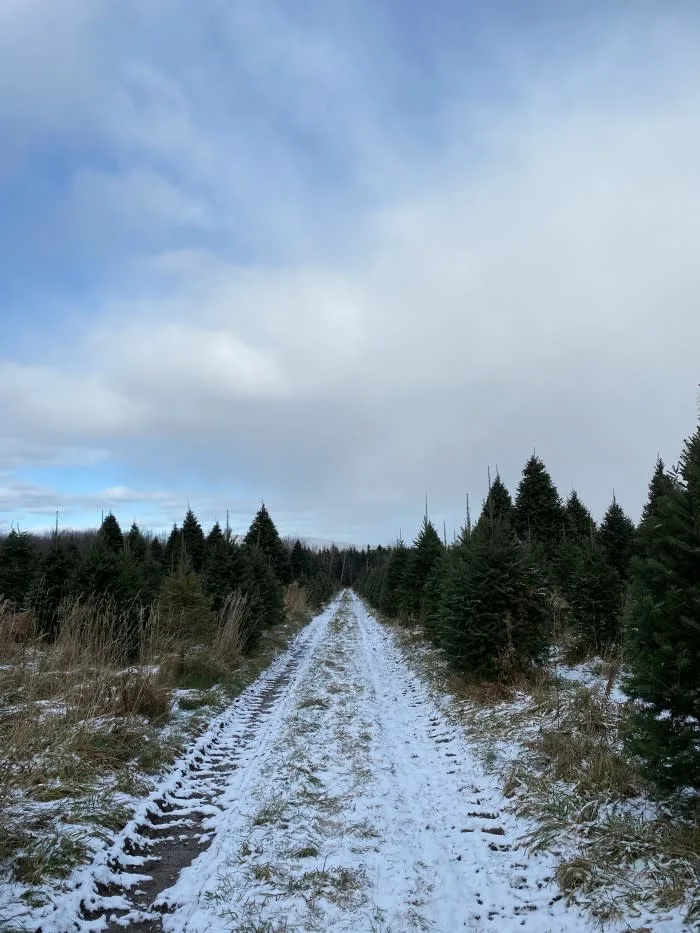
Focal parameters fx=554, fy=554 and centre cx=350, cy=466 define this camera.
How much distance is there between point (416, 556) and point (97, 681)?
15.2 metres

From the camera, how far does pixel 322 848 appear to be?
4.67 metres

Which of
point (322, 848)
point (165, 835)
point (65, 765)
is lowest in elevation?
point (165, 835)

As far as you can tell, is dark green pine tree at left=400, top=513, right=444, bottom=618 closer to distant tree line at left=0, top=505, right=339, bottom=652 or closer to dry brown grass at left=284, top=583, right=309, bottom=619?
distant tree line at left=0, top=505, right=339, bottom=652

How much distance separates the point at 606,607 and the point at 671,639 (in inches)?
307

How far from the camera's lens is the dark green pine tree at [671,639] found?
166 inches

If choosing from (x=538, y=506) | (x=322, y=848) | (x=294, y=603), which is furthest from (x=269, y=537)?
(x=322, y=848)

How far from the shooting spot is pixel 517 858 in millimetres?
4512

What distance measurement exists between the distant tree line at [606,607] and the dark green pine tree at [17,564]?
13560 mm

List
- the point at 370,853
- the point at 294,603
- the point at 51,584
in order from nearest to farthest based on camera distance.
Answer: the point at 370,853 → the point at 51,584 → the point at 294,603

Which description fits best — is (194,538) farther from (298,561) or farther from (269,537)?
(298,561)

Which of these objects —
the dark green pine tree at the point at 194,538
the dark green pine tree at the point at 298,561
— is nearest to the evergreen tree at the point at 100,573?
the dark green pine tree at the point at 194,538

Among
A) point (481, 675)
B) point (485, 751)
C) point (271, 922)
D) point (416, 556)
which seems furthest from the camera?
point (416, 556)

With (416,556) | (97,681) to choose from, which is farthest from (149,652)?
(416,556)

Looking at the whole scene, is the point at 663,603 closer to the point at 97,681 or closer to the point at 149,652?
the point at 97,681
